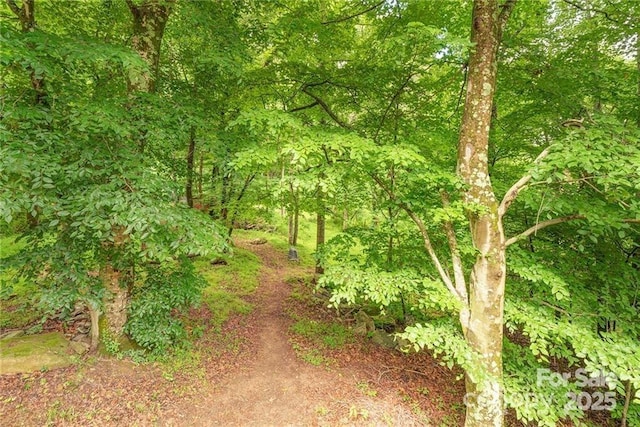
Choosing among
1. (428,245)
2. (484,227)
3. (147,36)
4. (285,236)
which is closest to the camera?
(484,227)

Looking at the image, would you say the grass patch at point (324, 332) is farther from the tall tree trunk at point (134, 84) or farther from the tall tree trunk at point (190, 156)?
the tall tree trunk at point (190, 156)

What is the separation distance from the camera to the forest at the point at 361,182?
12.4ft

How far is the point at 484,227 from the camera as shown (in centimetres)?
423

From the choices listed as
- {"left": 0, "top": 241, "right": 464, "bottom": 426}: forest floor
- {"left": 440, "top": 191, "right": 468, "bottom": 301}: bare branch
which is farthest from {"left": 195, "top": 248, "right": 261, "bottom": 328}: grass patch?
{"left": 440, "top": 191, "right": 468, "bottom": 301}: bare branch

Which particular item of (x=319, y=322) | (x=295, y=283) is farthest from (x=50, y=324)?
(x=295, y=283)

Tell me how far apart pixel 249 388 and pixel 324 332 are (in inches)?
98.6

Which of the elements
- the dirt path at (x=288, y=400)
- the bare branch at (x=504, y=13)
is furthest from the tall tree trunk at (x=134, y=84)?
the bare branch at (x=504, y=13)

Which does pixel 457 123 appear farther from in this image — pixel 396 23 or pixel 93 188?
pixel 93 188

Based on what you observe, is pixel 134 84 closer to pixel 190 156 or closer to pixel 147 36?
pixel 147 36

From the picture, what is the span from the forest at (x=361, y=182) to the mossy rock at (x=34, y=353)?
0.05 m

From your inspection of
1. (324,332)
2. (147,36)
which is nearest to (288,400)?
(324,332)

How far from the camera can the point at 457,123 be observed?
19.1 feet

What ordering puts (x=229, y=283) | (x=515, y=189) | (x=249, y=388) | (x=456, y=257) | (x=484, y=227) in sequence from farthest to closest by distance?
(x=229, y=283)
(x=249, y=388)
(x=456, y=257)
(x=484, y=227)
(x=515, y=189)

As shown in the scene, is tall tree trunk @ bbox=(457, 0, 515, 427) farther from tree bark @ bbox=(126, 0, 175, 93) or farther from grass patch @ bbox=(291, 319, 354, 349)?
tree bark @ bbox=(126, 0, 175, 93)
